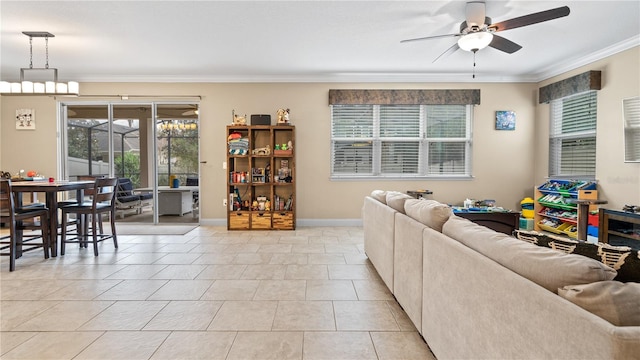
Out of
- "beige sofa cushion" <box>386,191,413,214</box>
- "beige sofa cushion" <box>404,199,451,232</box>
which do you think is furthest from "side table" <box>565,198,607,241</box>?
"beige sofa cushion" <box>404,199,451,232</box>

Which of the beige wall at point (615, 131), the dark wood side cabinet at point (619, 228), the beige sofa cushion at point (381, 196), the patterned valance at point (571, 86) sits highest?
the patterned valance at point (571, 86)

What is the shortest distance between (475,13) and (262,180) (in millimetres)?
3983

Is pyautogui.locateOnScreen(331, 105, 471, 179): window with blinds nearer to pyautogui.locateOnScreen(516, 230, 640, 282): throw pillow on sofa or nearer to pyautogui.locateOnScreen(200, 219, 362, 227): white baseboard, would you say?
pyautogui.locateOnScreen(200, 219, 362, 227): white baseboard

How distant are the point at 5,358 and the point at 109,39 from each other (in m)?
3.86

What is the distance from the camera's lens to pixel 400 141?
20.2ft

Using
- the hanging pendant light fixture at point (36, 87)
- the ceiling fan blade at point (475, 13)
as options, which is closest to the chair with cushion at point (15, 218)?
the hanging pendant light fixture at point (36, 87)

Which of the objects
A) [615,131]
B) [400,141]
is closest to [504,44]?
[615,131]

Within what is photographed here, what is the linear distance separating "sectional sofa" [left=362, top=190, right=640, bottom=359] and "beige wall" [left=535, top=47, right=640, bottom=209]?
382 cm

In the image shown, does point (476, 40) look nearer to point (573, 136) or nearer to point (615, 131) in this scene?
point (615, 131)

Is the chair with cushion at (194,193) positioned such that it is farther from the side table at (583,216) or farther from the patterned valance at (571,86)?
the patterned valance at (571,86)

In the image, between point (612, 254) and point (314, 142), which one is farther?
point (314, 142)

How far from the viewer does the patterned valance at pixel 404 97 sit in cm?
597

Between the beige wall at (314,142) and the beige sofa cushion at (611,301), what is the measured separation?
515 centimetres

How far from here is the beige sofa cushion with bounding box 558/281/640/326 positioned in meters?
0.88
